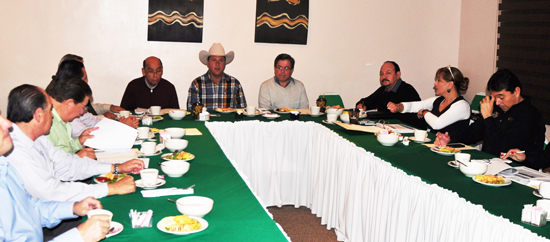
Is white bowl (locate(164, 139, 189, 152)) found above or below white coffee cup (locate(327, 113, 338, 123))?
below

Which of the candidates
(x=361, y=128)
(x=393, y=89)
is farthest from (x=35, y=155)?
(x=393, y=89)

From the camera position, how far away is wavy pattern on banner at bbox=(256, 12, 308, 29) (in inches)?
220

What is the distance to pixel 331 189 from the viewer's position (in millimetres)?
3330

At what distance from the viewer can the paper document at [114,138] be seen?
2639 millimetres

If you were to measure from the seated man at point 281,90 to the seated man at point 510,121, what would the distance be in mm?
2096

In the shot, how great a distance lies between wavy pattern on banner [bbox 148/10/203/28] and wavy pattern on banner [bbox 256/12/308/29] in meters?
0.75

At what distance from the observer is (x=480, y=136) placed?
3.16 meters

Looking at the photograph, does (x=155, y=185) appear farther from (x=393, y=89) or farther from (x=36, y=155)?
(x=393, y=89)

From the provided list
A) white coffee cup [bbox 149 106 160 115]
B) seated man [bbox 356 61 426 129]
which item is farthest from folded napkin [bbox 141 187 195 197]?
seated man [bbox 356 61 426 129]

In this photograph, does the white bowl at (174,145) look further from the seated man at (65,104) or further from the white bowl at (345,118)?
the white bowl at (345,118)

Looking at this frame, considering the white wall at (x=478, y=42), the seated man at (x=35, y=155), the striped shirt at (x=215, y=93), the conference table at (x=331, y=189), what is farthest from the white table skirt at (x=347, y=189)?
the white wall at (x=478, y=42)

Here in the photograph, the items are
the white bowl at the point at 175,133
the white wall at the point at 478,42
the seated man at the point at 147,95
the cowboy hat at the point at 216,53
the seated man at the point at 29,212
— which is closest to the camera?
the seated man at the point at 29,212

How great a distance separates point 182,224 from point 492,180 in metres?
1.49

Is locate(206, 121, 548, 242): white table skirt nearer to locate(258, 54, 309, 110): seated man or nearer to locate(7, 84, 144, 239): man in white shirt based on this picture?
locate(7, 84, 144, 239): man in white shirt
